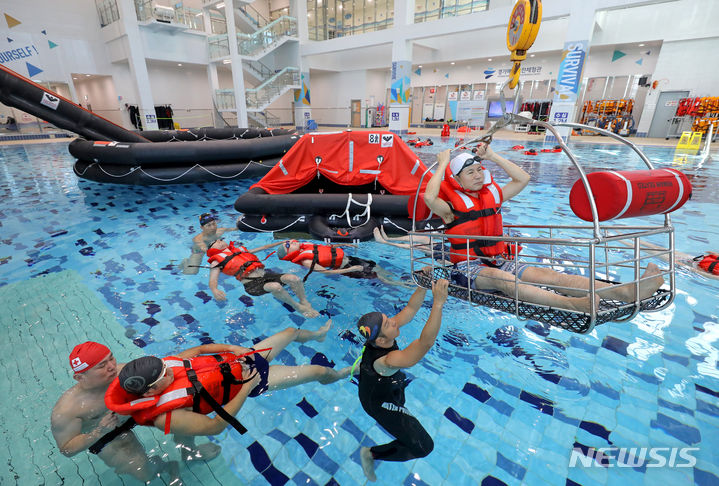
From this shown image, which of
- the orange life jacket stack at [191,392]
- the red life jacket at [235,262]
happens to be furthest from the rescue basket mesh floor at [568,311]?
the red life jacket at [235,262]

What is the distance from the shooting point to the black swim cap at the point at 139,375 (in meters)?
1.87

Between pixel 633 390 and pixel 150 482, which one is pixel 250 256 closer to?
pixel 150 482

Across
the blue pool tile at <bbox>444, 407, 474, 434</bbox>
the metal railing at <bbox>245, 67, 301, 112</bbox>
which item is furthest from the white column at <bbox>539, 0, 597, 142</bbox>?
the blue pool tile at <bbox>444, 407, 474, 434</bbox>

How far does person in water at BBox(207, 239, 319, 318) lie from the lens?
12.7ft

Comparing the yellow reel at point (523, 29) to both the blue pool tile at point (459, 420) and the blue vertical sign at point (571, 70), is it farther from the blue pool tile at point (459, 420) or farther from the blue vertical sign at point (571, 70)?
the blue vertical sign at point (571, 70)

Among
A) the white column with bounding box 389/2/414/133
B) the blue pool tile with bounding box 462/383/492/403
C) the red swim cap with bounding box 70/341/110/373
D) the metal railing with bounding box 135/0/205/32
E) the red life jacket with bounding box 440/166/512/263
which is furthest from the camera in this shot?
the metal railing with bounding box 135/0/205/32

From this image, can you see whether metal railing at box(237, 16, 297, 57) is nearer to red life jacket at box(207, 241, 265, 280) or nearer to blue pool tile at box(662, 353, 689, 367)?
red life jacket at box(207, 241, 265, 280)

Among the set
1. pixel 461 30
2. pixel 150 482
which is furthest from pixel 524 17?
pixel 461 30

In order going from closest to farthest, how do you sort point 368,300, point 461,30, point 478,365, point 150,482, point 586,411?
point 150,482
point 586,411
point 478,365
point 368,300
point 461,30

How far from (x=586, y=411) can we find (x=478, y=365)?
81cm

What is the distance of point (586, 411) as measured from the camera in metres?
2.53

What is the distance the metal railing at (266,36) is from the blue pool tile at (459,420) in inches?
910

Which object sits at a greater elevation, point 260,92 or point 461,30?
point 461,30

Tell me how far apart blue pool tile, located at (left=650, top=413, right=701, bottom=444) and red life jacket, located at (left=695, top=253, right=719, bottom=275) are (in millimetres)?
3030
